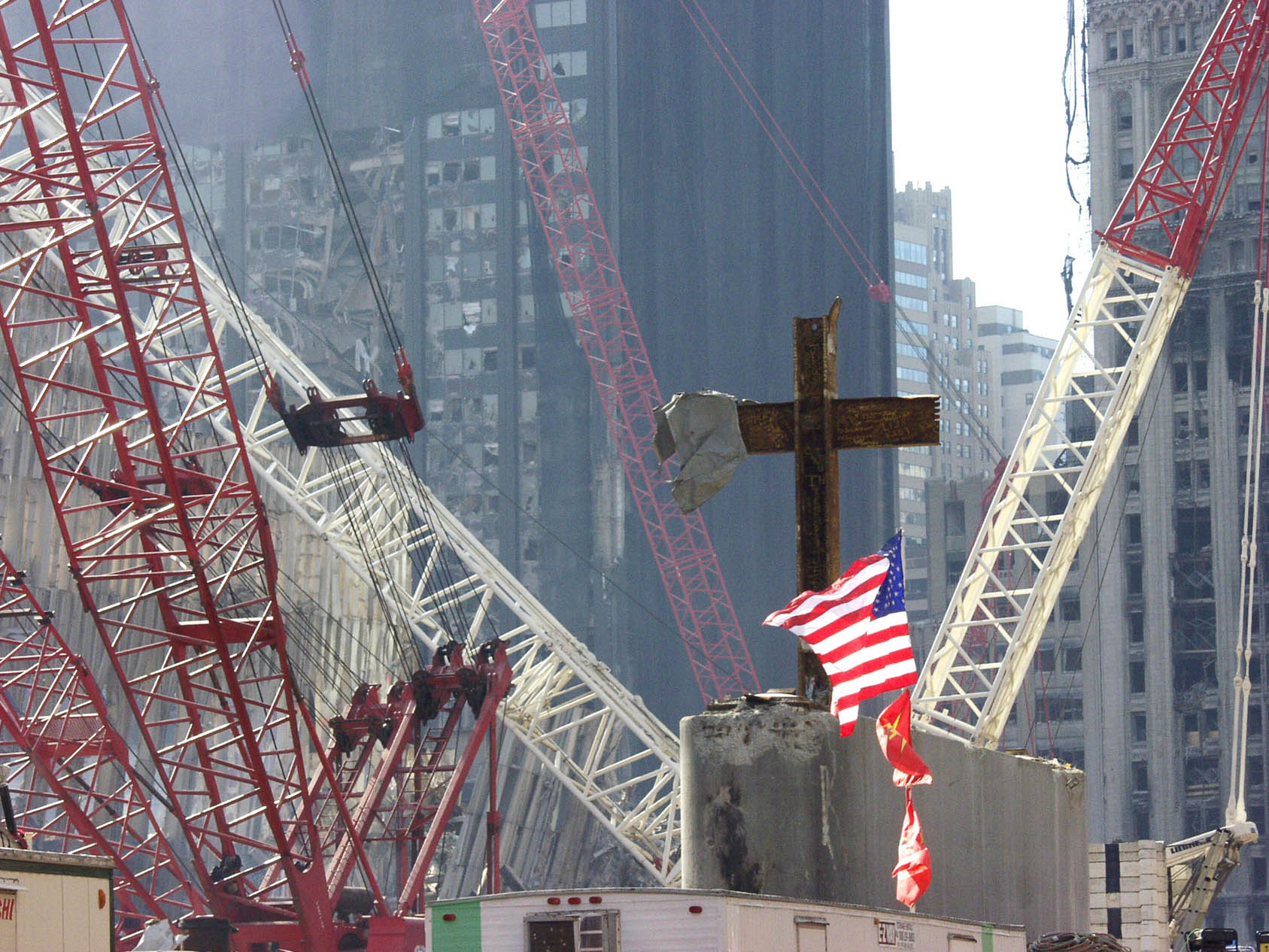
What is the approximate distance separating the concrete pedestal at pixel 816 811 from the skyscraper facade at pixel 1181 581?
11603 centimetres

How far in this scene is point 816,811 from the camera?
16.2 metres

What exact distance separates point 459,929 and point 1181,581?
126636mm

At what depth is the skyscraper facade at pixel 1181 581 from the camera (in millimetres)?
132750

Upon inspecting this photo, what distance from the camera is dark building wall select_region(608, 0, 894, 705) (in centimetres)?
13012

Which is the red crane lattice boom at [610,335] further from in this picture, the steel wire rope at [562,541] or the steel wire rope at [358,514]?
the steel wire rope at [358,514]

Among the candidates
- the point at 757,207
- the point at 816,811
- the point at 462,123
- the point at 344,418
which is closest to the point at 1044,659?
the point at 757,207

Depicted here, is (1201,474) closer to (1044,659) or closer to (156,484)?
(1044,659)

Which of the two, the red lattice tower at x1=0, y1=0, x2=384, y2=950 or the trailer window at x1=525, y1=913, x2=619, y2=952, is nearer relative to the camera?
the trailer window at x1=525, y1=913, x2=619, y2=952

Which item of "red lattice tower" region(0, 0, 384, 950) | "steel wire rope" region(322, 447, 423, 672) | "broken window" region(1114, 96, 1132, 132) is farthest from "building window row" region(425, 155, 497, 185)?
"red lattice tower" region(0, 0, 384, 950)

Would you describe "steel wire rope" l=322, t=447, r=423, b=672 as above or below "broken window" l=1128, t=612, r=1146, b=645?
above

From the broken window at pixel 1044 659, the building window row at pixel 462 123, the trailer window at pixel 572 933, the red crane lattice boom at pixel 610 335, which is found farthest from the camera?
the broken window at pixel 1044 659

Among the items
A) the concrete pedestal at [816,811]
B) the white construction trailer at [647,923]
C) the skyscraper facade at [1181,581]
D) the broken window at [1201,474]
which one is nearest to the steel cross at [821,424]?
the concrete pedestal at [816,811]

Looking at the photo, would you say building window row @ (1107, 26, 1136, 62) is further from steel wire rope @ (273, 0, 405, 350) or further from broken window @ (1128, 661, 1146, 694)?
steel wire rope @ (273, 0, 405, 350)

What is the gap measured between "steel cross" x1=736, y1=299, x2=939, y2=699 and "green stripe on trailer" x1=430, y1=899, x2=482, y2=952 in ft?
11.2
